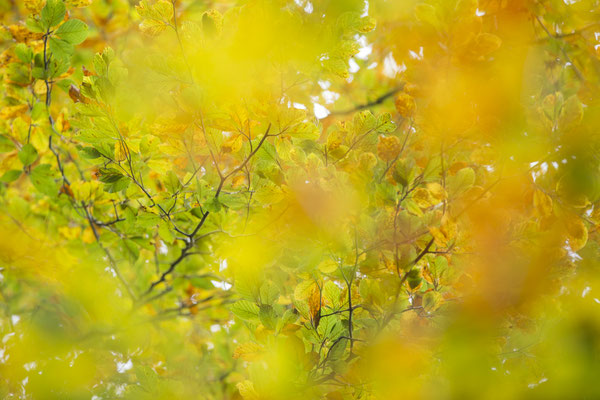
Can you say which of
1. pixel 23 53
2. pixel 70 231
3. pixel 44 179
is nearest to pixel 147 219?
pixel 44 179

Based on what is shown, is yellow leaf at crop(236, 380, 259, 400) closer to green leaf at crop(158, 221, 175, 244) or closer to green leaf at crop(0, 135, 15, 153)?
green leaf at crop(158, 221, 175, 244)

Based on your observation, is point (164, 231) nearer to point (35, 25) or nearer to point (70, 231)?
point (35, 25)

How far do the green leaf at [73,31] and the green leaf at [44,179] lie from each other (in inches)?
18.1

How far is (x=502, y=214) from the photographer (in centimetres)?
111

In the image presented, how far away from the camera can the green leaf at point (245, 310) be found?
104 centimetres

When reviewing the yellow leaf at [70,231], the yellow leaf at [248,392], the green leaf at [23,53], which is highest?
the green leaf at [23,53]

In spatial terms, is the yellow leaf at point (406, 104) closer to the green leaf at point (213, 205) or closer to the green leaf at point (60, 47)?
the green leaf at point (213, 205)

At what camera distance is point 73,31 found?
3.94 ft

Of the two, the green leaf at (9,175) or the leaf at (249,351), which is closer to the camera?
the leaf at (249,351)

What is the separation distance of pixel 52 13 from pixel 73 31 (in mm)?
71

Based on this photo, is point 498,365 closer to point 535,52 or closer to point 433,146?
point 433,146

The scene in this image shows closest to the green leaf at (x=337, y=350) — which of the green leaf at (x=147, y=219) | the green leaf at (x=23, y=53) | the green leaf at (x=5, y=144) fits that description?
the green leaf at (x=147, y=219)

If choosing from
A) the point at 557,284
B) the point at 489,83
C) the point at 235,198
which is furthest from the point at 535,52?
the point at 235,198

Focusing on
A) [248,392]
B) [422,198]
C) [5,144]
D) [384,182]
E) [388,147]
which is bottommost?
[248,392]
